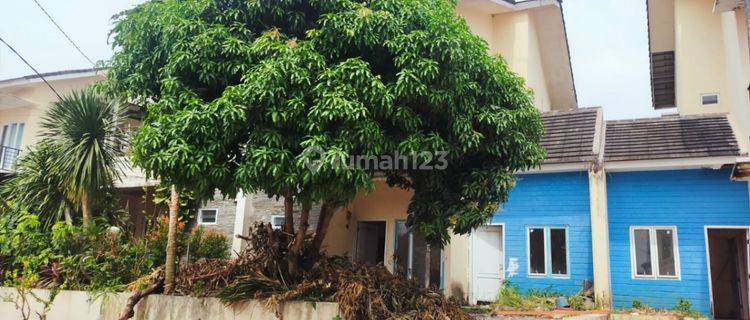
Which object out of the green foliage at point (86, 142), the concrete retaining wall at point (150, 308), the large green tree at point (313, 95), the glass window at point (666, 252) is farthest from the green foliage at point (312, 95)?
the glass window at point (666, 252)

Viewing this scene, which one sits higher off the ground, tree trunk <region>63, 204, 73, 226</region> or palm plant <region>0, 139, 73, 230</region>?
palm plant <region>0, 139, 73, 230</region>

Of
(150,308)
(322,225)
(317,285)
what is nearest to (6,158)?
(150,308)

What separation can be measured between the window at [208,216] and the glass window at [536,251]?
25.8 ft

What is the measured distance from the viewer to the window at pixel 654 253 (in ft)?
36.7

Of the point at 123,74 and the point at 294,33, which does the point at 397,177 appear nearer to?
the point at 294,33

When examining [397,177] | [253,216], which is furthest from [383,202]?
[397,177]

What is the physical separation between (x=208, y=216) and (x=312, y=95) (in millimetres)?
8608

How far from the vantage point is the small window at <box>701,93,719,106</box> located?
14727 mm

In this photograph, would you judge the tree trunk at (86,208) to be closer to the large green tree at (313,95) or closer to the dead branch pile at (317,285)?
the dead branch pile at (317,285)

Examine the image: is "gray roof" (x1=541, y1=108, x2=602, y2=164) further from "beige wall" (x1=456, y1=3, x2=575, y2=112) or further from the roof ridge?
"beige wall" (x1=456, y1=3, x2=575, y2=112)

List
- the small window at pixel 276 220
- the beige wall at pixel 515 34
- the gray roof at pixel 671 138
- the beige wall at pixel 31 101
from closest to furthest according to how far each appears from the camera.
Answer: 1. the gray roof at pixel 671 138
2. the small window at pixel 276 220
3. the beige wall at pixel 515 34
4. the beige wall at pixel 31 101

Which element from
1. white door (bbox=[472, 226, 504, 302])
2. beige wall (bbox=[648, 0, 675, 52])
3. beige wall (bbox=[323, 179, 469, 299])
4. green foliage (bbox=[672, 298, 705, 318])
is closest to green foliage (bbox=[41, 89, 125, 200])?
beige wall (bbox=[323, 179, 469, 299])

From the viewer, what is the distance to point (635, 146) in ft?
39.2

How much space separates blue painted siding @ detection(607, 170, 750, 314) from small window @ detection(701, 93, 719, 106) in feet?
15.6
